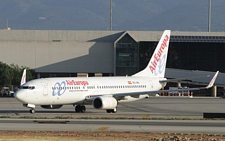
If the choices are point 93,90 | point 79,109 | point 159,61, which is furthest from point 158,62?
point 79,109

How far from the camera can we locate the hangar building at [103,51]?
382ft

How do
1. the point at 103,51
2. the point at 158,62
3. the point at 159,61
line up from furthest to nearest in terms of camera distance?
1. the point at 103,51
2. the point at 159,61
3. the point at 158,62

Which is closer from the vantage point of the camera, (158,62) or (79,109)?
(79,109)

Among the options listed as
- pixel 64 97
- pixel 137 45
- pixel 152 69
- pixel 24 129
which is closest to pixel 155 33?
pixel 137 45

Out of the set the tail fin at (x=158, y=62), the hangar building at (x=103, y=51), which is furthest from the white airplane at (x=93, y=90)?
the hangar building at (x=103, y=51)

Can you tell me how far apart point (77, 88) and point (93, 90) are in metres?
1.93

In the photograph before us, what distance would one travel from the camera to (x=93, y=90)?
5466 centimetres

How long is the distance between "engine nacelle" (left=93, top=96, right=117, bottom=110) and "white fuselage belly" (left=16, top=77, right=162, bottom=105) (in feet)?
5.58

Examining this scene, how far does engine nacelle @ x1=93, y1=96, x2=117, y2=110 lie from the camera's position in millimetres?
51844

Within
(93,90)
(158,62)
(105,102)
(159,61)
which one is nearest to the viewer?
(105,102)

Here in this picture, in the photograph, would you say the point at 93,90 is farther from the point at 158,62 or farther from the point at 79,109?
the point at 158,62

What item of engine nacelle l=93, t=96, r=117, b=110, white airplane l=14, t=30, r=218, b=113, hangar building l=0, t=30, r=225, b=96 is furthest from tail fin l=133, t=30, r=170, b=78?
hangar building l=0, t=30, r=225, b=96

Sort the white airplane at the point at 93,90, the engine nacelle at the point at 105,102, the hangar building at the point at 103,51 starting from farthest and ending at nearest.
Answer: the hangar building at the point at 103,51 < the engine nacelle at the point at 105,102 < the white airplane at the point at 93,90

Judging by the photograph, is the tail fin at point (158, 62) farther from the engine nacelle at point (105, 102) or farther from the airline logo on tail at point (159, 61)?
the engine nacelle at point (105, 102)
